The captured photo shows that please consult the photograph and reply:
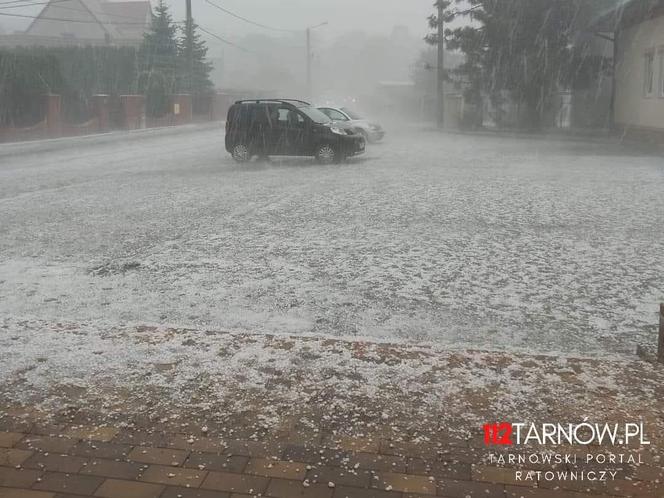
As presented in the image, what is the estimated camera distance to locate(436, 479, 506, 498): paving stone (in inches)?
107

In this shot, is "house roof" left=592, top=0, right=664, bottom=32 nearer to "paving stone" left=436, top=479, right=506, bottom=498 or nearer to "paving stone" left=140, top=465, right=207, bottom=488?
"paving stone" left=436, top=479, right=506, bottom=498

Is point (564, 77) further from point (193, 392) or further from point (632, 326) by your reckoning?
point (193, 392)

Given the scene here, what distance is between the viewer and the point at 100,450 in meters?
3.05

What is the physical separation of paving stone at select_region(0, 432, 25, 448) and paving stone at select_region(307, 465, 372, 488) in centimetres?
145

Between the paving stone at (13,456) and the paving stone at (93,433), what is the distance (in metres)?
0.21

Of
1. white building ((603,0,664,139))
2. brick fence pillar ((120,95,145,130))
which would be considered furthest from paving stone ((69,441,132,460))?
brick fence pillar ((120,95,145,130))

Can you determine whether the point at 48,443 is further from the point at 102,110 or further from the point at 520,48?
the point at 102,110

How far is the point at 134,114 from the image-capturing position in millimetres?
37375

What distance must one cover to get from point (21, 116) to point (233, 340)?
90.7 ft

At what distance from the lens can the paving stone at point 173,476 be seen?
281cm

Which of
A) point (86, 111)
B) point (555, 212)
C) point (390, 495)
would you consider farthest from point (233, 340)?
point (86, 111)

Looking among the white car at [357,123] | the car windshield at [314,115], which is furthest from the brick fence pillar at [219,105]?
the car windshield at [314,115]

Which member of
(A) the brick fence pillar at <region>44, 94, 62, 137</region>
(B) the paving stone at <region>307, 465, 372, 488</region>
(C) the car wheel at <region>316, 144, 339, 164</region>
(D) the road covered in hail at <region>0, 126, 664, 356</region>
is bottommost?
(B) the paving stone at <region>307, 465, 372, 488</region>

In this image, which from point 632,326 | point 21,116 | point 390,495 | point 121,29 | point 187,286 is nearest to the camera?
point 390,495
